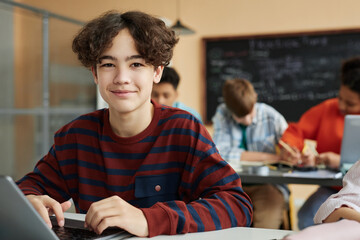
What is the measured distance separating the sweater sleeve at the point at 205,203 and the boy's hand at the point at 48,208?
18cm

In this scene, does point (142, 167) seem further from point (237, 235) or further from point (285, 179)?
point (285, 179)

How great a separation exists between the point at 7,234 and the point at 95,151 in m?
0.44

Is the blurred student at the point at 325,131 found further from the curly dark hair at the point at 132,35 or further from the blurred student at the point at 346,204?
the curly dark hair at the point at 132,35

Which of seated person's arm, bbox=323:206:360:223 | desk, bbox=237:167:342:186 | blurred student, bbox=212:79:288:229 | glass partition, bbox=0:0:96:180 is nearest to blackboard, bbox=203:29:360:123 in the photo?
glass partition, bbox=0:0:96:180

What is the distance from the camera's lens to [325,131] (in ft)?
8.91

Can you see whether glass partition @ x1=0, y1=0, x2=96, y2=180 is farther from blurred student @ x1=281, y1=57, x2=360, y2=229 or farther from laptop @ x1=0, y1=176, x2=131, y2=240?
laptop @ x1=0, y1=176, x2=131, y2=240

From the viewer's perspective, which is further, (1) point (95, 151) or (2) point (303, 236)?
(1) point (95, 151)

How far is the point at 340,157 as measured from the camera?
2271 mm

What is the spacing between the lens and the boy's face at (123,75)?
44.7 inches

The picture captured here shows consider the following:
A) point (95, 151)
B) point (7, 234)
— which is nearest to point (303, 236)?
point (7, 234)

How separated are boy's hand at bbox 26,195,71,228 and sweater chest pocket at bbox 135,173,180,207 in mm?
203

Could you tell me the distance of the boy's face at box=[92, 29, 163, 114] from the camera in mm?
1135

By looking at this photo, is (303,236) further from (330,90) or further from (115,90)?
(330,90)

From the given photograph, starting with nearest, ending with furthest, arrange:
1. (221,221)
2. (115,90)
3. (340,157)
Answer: (221,221)
(115,90)
(340,157)
